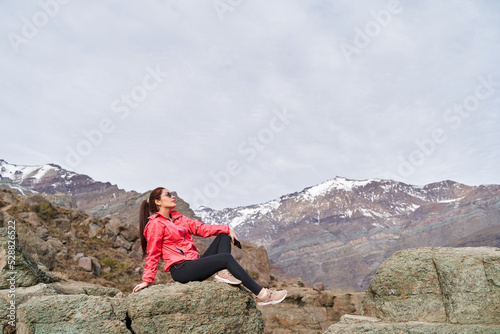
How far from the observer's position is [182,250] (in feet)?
16.6

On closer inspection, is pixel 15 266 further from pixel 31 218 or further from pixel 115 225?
pixel 115 225

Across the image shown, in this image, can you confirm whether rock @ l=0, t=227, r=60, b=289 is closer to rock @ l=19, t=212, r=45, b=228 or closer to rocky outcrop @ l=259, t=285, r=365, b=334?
rocky outcrop @ l=259, t=285, r=365, b=334

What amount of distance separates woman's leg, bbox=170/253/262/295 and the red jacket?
0.20 metres

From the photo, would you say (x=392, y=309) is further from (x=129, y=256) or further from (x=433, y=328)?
(x=129, y=256)

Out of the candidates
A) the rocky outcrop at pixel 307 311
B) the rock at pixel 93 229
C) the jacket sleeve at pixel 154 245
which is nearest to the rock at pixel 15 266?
the jacket sleeve at pixel 154 245

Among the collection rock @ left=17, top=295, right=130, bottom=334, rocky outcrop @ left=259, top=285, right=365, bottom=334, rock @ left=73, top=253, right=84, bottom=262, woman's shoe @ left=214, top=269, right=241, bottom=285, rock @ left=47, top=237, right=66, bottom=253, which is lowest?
rocky outcrop @ left=259, top=285, right=365, bottom=334

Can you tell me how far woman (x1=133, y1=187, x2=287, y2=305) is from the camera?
15.6 ft

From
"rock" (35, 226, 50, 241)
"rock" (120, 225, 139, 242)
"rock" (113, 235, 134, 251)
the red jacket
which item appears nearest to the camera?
the red jacket

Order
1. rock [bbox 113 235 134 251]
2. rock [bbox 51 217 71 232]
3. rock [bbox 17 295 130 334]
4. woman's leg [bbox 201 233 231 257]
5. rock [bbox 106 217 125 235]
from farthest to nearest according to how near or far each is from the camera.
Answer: rock [bbox 106 217 125 235], rock [bbox 113 235 134 251], rock [bbox 51 217 71 232], woman's leg [bbox 201 233 231 257], rock [bbox 17 295 130 334]

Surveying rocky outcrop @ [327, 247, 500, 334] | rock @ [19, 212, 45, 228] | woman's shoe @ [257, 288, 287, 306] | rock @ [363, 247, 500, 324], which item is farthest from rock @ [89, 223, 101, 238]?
rock @ [363, 247, 500, 324]

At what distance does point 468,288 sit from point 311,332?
63.3 ft

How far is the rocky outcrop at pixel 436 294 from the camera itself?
15.6 feet

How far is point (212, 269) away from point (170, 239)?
0.81 meters

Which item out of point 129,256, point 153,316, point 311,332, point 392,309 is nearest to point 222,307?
point 153,316
